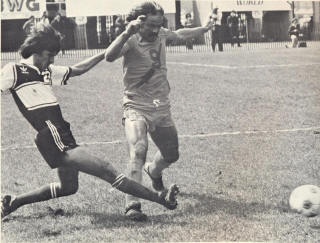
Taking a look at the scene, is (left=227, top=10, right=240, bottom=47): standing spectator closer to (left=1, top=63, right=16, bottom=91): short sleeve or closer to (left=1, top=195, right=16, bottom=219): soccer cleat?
(left=1, top=195, right=16, bottom=219): soccer cleat

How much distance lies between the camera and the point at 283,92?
10.1m

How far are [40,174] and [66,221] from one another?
1503mm

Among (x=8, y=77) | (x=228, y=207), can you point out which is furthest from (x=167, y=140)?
(x=8, y=77)

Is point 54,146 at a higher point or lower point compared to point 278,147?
higher

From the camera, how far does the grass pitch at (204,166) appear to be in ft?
12.3

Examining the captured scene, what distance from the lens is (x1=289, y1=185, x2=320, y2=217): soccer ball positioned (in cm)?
394

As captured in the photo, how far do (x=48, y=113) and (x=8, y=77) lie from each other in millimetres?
327

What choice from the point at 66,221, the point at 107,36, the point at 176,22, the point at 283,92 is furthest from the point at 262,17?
the point at 66,221

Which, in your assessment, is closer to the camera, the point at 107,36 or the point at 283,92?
the point at 283,92

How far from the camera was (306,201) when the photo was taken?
3.96 m

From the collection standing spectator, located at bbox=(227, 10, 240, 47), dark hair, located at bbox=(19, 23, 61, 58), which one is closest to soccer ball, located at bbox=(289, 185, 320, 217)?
dark hair, located at bbox=(19, 23, 61, 58)

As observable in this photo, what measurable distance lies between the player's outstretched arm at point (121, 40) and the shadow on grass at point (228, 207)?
1149 millimetres

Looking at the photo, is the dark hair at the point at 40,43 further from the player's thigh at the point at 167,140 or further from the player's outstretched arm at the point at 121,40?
the player's thigh at the point at 167,140

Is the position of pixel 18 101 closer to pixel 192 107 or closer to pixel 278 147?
pixel 278 147
